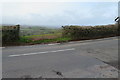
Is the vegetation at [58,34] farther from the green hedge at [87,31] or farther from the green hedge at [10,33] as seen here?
the green hedge at [10,33]

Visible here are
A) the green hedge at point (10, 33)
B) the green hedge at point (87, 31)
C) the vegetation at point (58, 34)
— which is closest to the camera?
the green hedge at point (10, 33)

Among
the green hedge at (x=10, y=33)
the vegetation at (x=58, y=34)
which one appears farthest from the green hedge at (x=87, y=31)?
the green hedge at (x=10, y=33)

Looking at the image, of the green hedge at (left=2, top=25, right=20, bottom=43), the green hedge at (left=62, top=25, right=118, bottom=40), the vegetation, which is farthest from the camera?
the green hedge at (left=62, top=25, right=118, bottom=40)

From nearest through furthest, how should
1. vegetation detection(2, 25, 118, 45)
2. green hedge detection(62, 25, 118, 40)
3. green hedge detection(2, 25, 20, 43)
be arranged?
green hedge detection(2, 25, 20, 43), vegetation detection(2, 25, 118, 45), green hedge detection(62, 25, 118, 40)

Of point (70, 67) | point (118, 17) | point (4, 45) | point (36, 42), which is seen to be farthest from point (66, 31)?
point (118, 17)

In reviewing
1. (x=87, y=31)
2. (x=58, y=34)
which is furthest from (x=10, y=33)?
(x=87, y=31)

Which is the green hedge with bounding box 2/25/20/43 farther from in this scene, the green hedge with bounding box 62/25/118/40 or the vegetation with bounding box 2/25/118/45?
the green hedge with bounding box 62/25/118/40

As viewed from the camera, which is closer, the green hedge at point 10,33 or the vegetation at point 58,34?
the green hedge at point 10,33

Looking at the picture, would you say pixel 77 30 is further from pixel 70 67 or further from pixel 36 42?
pixel 70 67

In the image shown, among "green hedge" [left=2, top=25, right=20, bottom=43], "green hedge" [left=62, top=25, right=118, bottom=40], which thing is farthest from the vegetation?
"green hedge" [left=2, top=25, right=20, bottom=43]

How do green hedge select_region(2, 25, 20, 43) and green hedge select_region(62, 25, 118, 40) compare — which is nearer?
green hedge select_region(2, 25, 20, 43)

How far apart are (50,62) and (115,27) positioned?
12521 mm

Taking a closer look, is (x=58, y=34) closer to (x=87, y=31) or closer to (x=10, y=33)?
(x=87, y=31)

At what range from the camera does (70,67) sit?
396cm
